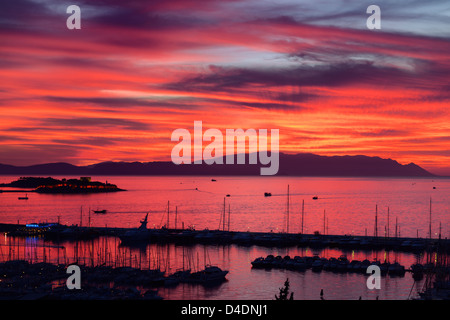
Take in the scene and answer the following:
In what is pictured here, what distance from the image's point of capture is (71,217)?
355ft

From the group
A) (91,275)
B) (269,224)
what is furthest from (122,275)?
(269,224)

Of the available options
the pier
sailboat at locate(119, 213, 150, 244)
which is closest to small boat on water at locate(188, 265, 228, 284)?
the pier

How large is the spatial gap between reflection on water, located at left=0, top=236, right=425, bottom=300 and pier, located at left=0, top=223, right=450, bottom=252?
1.97 metres

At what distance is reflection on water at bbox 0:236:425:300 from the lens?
3878 cm

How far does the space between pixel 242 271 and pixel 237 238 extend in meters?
17.7

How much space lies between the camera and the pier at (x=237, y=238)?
60250 mm

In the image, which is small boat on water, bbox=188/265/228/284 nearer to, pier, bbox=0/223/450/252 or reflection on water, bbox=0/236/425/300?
reflection on water, bbox=0/236/425/300

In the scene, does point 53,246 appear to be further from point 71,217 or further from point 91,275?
point 71,217

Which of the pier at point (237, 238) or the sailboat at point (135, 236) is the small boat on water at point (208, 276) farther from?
the sailboat at point (135, 236)

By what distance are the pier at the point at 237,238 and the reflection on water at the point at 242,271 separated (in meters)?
1.97

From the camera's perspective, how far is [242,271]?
4791 centimetres

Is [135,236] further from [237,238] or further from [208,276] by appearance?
[208,276]
